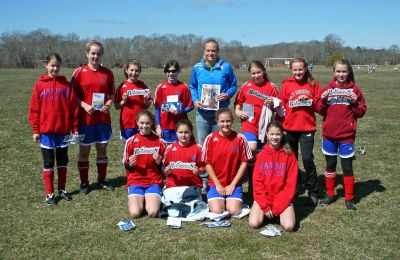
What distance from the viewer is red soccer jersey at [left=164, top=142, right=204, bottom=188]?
228 inches

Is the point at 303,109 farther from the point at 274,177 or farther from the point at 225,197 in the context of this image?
the point at 225,197

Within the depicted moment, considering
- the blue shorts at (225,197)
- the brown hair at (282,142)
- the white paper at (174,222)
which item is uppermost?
the brown hair at (282,142)

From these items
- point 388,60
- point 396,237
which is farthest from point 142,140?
point 388,60

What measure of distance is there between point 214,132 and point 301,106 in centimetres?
132

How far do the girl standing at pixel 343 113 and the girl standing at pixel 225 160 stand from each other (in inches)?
47.0

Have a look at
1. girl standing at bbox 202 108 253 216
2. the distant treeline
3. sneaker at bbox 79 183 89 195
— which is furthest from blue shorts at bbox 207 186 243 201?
the distant treeline

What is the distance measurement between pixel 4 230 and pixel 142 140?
2108 millimetres

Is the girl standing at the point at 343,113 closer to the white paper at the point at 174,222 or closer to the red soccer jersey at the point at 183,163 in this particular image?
the red soccer jersey at the point at 183,163

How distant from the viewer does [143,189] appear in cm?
587

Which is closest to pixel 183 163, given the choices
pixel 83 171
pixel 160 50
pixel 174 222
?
pixel 174 222

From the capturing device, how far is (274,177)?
5.39 metres

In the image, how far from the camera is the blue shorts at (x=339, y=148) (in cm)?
575

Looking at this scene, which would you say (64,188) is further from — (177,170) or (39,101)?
(177,170)

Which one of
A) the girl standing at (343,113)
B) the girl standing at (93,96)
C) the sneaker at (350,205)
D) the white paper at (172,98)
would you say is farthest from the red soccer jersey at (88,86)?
the sneaker at (350,205)
